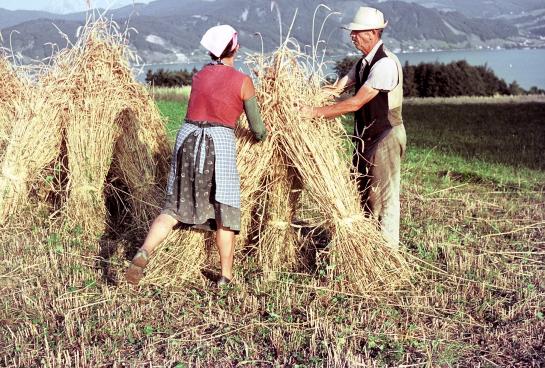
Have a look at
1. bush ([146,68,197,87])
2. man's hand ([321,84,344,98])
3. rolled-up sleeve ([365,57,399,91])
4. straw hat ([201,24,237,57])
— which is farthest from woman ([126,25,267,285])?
bush ([146,68,197,87])

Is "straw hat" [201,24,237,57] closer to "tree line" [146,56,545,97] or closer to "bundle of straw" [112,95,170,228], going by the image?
"bundle of straw" [112,95,170,228]

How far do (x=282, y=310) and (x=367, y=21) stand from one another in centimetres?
207

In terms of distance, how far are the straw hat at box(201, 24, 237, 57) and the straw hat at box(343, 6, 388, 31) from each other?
0.92 m

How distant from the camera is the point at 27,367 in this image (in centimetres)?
353

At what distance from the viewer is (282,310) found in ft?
14.3

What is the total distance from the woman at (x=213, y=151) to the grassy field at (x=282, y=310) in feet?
1.44

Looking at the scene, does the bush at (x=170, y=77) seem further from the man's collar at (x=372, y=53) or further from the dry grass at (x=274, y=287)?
the man's collar at (x=372, y=53)

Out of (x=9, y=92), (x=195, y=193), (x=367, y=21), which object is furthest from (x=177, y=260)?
(x=9, y=92)

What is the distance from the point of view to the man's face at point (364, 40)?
489 cm

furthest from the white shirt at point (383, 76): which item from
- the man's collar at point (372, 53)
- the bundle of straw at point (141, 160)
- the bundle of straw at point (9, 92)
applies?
the bundle of straw at point (9, 92)

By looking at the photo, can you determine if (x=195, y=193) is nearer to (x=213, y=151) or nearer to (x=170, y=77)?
(x=213, y=151)

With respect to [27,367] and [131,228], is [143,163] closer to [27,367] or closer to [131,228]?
[131,228]

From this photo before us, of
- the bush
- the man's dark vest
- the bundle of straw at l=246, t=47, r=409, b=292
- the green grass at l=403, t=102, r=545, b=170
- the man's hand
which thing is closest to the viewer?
the bundle of straw at l=246, t=47, r=409, b=292

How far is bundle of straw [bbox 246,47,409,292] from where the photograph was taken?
4.66 meters
